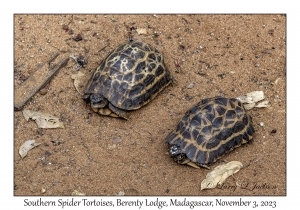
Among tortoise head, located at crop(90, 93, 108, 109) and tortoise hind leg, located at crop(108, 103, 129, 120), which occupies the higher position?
tortoise head, located at crop(90, 93, 108, 109)

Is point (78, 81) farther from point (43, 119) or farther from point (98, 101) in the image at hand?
point (43, 119)

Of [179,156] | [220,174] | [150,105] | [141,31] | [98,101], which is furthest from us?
[141,31]

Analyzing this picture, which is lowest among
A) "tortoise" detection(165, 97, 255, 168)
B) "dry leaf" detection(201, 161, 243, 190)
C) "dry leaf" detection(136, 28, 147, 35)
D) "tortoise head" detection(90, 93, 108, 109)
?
"dry leaf" detection(201, 161, 243, 190)

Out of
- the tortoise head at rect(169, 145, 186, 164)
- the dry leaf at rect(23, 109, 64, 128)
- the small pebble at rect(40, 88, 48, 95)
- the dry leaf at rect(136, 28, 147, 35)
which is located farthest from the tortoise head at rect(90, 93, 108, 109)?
the dry leaf at rect(136, 28, 147, 35)

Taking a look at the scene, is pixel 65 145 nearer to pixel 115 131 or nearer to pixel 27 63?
pixel 115 131

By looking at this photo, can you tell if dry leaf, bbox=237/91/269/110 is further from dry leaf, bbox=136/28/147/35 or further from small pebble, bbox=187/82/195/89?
dry leaf, bbox=136/28/147/35

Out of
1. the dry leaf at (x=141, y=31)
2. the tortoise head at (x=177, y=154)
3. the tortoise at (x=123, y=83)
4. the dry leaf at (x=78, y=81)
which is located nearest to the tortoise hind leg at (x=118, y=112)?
the tortoise at (x=123, y=83)

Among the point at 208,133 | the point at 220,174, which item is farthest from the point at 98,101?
the point at 220,174
